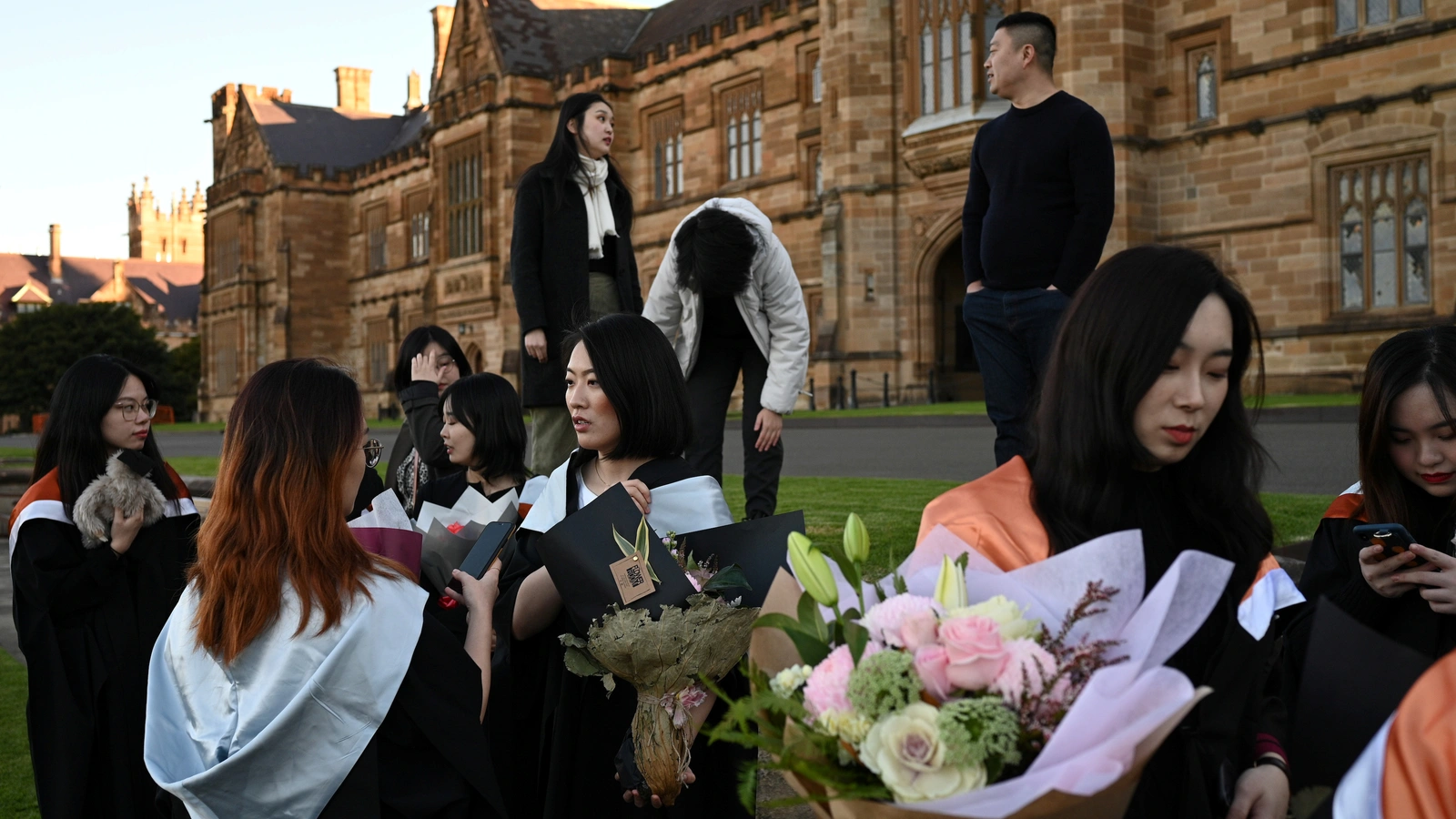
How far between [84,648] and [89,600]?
0.15 meters

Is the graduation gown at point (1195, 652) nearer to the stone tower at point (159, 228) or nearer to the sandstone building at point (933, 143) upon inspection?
the sandstone building at point (933, 143)

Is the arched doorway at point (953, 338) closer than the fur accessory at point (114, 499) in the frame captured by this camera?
No

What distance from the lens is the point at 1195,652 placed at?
199 centimetres

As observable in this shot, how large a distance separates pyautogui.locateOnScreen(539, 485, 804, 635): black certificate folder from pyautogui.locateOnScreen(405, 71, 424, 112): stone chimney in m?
58.5

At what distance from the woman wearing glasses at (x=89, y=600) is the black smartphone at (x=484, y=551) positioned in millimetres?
1094

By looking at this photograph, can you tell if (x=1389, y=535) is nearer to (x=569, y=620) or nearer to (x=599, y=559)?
(x=599, y=559)

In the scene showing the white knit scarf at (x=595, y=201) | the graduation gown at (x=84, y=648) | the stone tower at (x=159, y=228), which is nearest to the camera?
the graduation gown at (x=84, y=648)

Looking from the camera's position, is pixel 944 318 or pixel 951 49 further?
pixel 944 318

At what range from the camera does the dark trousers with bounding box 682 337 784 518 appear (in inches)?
199

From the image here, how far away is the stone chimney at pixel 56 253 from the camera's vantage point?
89.2 m

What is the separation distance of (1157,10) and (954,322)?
289 inches

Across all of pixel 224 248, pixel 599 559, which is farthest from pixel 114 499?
pixel 224 248

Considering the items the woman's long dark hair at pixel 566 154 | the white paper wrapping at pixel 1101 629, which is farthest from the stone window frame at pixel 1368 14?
the white paper wrapping at pixel 1101 629

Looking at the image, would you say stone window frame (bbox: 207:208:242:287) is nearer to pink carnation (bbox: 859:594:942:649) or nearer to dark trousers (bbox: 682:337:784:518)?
dark trousers (bbox: 682:337:784:518)
